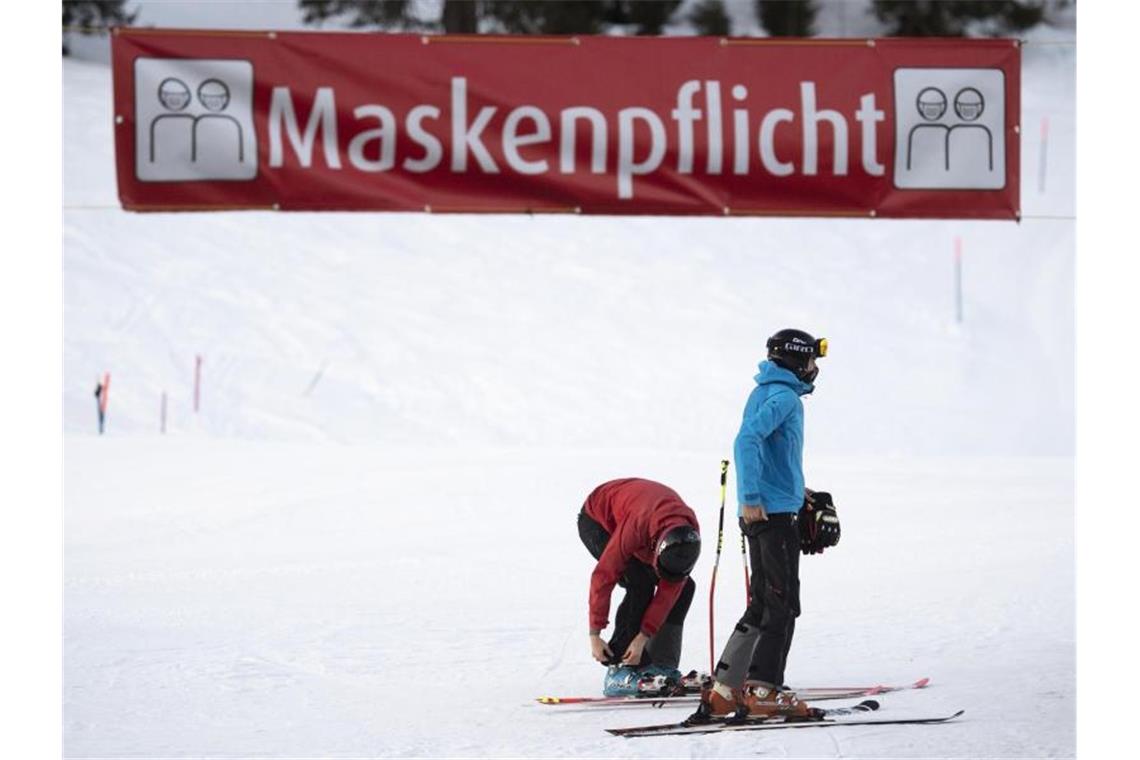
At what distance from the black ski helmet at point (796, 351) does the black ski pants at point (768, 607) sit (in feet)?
2.01

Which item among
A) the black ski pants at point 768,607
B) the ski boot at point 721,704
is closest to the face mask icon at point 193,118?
the black ski pants at point 768,607

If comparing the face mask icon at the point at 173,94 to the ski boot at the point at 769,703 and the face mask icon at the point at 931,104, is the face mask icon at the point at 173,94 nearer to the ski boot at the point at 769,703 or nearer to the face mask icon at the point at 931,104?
the face mask icon at the point at 931,104

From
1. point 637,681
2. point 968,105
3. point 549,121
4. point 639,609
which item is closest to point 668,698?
point 637,681

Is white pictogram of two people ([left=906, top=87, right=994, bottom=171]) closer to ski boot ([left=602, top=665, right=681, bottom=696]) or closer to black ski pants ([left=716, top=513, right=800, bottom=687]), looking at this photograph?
black ski pants ([left=716, top=513, right=800, bottom=687])

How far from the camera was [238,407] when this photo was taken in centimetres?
2127

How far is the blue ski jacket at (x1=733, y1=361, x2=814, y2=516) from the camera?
699cm

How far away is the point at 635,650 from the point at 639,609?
0.21 meters

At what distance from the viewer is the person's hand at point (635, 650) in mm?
7848

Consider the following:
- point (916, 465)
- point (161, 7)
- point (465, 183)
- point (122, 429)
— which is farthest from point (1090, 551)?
point (161, 7)

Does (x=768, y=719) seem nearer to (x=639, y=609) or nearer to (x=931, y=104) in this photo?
(x=639, y=609)

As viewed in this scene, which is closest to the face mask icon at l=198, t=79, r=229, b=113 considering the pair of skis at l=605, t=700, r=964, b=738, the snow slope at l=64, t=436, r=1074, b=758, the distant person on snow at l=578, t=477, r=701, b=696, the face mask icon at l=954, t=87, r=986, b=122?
the distant person on snow at l=578, t=477, r=701, b=696

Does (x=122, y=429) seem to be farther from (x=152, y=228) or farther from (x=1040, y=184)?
(x=1040, y=184)

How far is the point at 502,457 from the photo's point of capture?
52.4 ft

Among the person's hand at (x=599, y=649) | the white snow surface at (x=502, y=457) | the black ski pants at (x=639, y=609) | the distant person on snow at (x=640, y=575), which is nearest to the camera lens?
the distant person on snow at (x=640, y=575)
